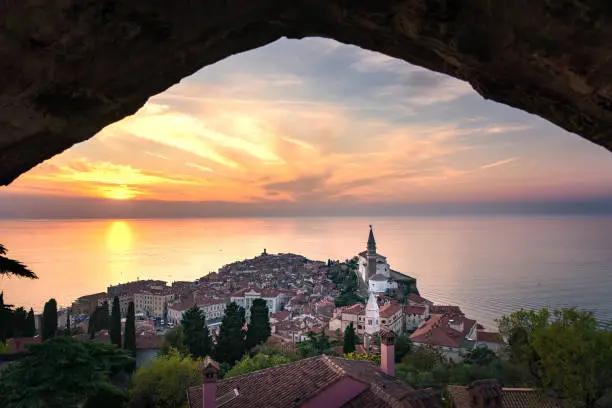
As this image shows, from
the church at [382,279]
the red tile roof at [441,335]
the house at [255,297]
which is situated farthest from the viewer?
the church at [382,279]

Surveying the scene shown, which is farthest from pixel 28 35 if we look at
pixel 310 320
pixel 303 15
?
pixel 310 320

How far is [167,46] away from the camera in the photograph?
3342 mm

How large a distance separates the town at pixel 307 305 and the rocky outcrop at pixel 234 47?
94.6 feet

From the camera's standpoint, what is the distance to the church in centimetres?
7300

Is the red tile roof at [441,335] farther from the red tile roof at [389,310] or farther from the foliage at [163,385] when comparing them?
the foliage at [163,385]

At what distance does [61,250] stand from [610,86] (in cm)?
14160

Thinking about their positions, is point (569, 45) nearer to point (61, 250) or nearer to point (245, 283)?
point (245, 283)

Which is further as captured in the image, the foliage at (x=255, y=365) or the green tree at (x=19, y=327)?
the green tree at (x=19, y=327)

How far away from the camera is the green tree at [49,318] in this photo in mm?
28703

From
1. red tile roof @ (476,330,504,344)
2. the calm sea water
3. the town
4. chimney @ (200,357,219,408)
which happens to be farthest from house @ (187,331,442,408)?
red tile roof @ (476,330,504,344)

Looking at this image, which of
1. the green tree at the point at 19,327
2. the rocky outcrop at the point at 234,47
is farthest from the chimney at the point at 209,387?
the green tree at the point at 19,327

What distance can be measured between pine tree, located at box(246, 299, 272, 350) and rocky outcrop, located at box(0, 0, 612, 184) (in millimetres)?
27003

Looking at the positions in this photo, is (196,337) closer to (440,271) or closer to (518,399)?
(518,399)

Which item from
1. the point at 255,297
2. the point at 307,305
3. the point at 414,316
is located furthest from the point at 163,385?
the point at 255,297
